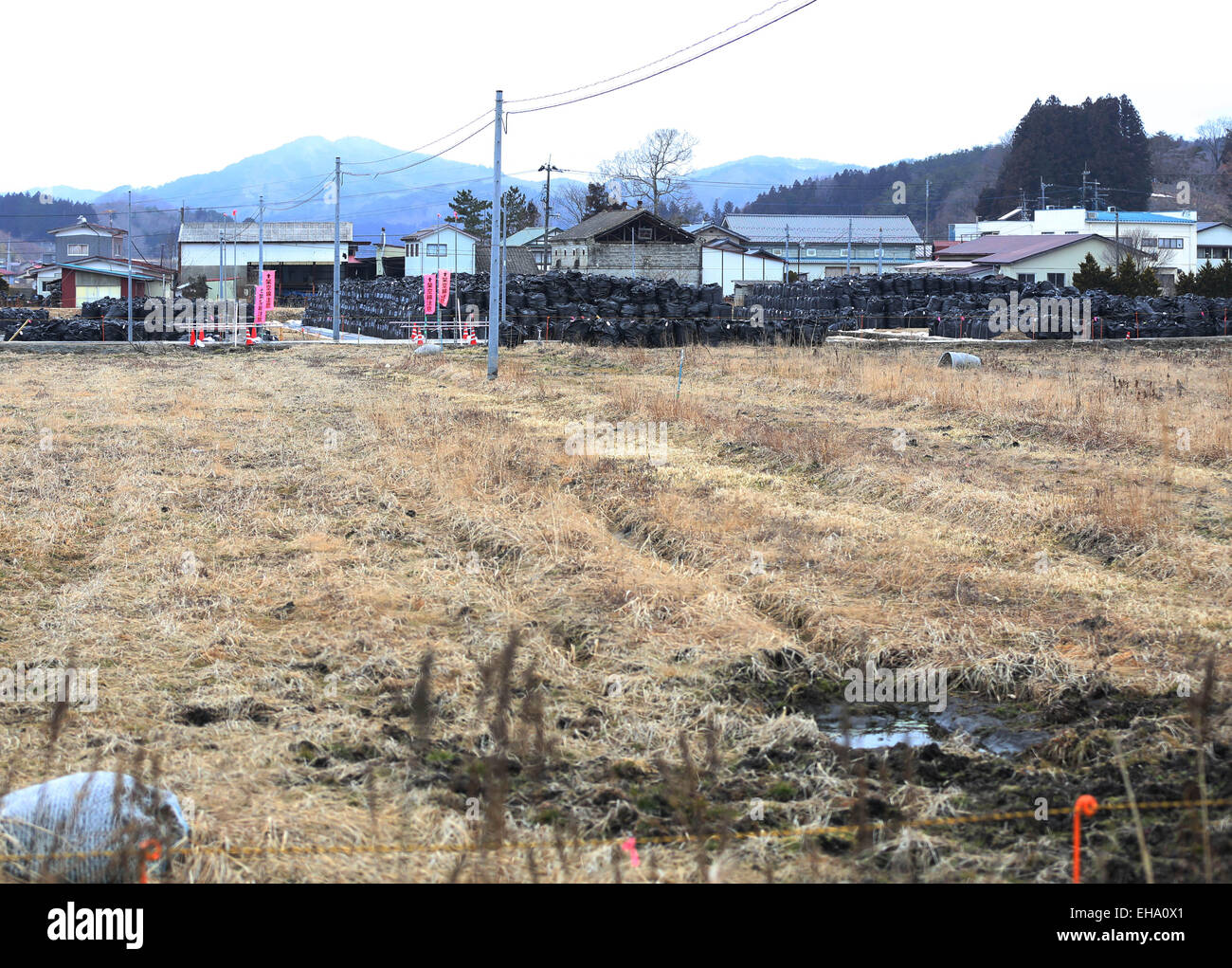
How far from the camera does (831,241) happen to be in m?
98.7

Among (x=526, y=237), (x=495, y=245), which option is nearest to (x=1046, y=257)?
(x=526, y=237)

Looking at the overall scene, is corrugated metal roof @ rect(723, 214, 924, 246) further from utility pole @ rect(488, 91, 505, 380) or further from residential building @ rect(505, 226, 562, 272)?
utility pole @ rect(488, 91, 505, 380)

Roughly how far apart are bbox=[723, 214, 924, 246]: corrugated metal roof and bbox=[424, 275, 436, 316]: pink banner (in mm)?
60035

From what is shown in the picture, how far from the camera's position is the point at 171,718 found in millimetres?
6062

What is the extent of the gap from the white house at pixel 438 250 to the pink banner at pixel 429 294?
3510 cm

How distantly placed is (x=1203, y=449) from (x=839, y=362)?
14.0m

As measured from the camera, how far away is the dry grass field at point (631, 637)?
4770 mm

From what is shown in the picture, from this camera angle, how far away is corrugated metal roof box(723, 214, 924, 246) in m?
96.7

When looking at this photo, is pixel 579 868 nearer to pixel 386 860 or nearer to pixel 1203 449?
pixel 386 860

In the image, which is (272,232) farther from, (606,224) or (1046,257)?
(1046,257)

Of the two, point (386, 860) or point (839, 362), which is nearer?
point (386, 860)

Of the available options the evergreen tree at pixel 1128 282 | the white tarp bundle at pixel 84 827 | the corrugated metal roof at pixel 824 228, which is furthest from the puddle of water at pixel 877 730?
the corrugated metal roof at pixel 824 228

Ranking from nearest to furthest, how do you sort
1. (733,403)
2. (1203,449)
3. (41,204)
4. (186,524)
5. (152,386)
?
(186,524)
(1203,449)
(733,403)
(152,386)
(41,204)
